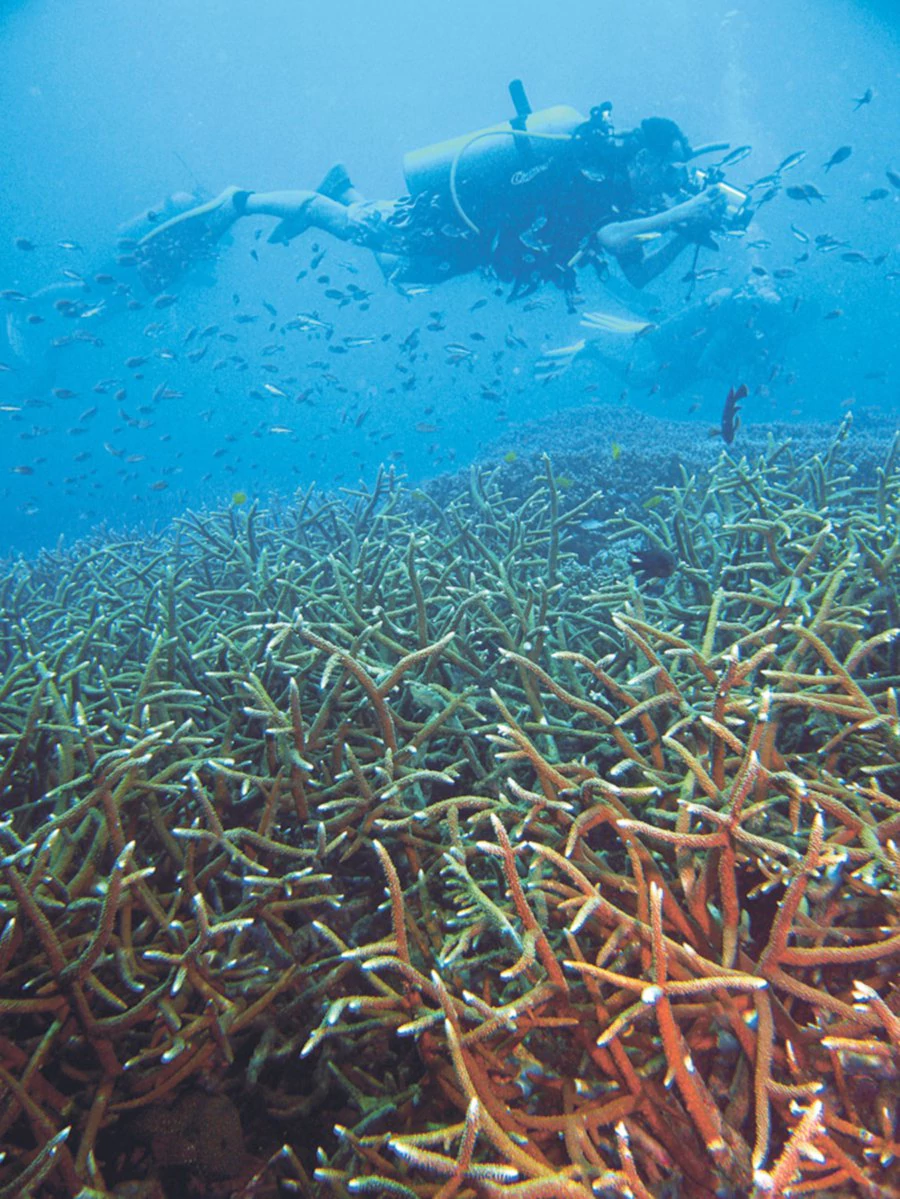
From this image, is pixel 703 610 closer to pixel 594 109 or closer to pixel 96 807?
pixel 96 807

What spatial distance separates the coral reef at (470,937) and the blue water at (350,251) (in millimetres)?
10601

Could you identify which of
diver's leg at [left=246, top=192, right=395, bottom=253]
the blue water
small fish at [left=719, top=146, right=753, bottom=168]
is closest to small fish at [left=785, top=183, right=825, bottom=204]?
small fish at [left=719, top=146, right=753, bottom=168]

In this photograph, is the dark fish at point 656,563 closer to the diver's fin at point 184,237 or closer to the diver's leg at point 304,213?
the diver's leg at point 304,213

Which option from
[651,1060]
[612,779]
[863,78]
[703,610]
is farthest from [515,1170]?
[863,78]

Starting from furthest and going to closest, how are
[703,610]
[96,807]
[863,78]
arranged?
[863,78], [703,610], [96,807]

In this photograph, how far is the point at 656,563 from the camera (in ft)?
A: 12.8

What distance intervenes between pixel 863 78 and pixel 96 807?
107895mm

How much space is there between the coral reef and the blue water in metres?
10.6

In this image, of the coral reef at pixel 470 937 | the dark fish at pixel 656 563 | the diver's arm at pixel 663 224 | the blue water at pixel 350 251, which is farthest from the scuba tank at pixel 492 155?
the coral reef at pixel 470 937

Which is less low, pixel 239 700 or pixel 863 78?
pixel 863 78

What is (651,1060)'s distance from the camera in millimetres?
1366

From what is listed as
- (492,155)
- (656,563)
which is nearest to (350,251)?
(492,155)

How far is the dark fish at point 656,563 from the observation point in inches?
150

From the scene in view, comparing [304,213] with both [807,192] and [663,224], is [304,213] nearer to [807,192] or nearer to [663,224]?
[663,224]
